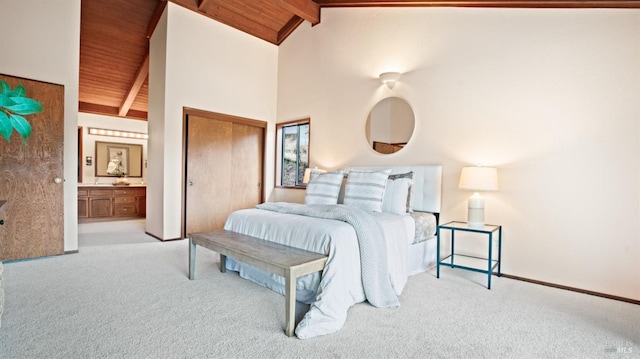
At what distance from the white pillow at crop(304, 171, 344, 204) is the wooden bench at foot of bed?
3.79 feet

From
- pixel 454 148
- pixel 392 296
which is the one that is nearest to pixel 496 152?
pixel 454 148

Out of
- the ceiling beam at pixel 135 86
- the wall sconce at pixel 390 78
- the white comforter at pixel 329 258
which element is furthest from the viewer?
the ceiling beam at pixel 135 86

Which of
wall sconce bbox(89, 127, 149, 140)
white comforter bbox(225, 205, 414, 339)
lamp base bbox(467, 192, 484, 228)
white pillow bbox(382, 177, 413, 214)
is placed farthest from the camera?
wall sconce bbox(89, 127, 149, 140)

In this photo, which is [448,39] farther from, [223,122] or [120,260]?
[120,260]

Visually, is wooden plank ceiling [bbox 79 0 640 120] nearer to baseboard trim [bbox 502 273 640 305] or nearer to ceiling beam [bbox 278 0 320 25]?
ceiling beam [bbox 278 0 320 25]

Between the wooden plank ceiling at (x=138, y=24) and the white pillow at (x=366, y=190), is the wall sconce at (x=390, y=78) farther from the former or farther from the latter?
the white pillow at (x=366, y=190)

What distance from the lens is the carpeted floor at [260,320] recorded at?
185cm

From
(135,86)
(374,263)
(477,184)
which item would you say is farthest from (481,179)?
(135,86)

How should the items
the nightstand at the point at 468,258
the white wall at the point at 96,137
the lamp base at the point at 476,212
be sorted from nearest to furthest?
the nightstand at the point at 468,258
the lamp base at the point at 476,212
the white wall at the point at 96,137

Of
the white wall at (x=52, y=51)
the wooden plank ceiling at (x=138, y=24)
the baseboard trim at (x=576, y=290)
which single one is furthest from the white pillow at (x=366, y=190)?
the white wall at (x=52, y=51)

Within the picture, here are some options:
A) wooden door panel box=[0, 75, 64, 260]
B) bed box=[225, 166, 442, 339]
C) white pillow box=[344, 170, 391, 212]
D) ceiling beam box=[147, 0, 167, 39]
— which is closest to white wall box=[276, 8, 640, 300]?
bed box=[225, 166, 442, 339]

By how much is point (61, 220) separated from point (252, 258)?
2.90m

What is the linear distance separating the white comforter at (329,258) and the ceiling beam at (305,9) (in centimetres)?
312

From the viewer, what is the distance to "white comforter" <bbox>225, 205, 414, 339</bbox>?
213 centimetres
